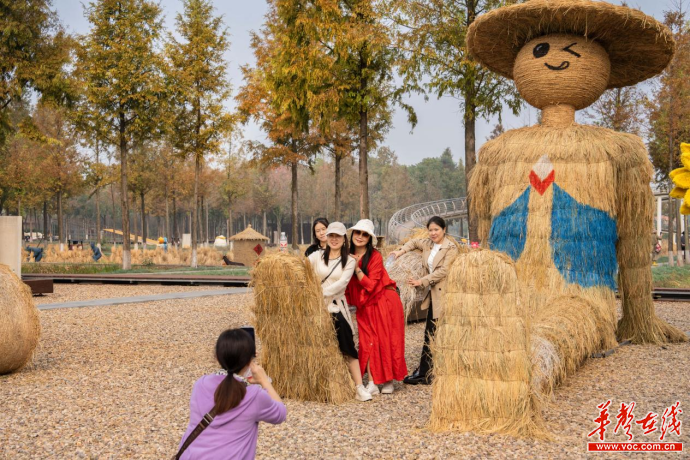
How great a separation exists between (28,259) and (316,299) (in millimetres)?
22240

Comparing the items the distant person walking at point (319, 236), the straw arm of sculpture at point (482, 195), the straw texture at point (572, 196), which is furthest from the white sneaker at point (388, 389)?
the straw arm of sculpture at point (482, 195)

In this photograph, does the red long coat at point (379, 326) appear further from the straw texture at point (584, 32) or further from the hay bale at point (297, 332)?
the straw texture at point (584, 32)

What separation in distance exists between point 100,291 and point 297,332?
408 inches

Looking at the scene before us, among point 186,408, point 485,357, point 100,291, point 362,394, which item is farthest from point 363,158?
point 485,357

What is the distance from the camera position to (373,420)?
4.46m

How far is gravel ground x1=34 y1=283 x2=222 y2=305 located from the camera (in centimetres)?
1251

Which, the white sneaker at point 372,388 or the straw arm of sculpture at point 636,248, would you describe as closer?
the white sneaker at point 372,388

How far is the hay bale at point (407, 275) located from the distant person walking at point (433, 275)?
271 cm

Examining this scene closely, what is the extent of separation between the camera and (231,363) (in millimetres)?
2471

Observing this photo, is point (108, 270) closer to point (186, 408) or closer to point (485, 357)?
point (186, 408)

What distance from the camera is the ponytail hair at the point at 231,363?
8.03 feet

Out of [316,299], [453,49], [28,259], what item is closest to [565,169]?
[316,299]

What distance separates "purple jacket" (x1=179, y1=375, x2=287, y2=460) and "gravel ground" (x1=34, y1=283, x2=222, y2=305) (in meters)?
10.3

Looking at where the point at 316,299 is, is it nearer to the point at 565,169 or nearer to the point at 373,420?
the point at 373,420
